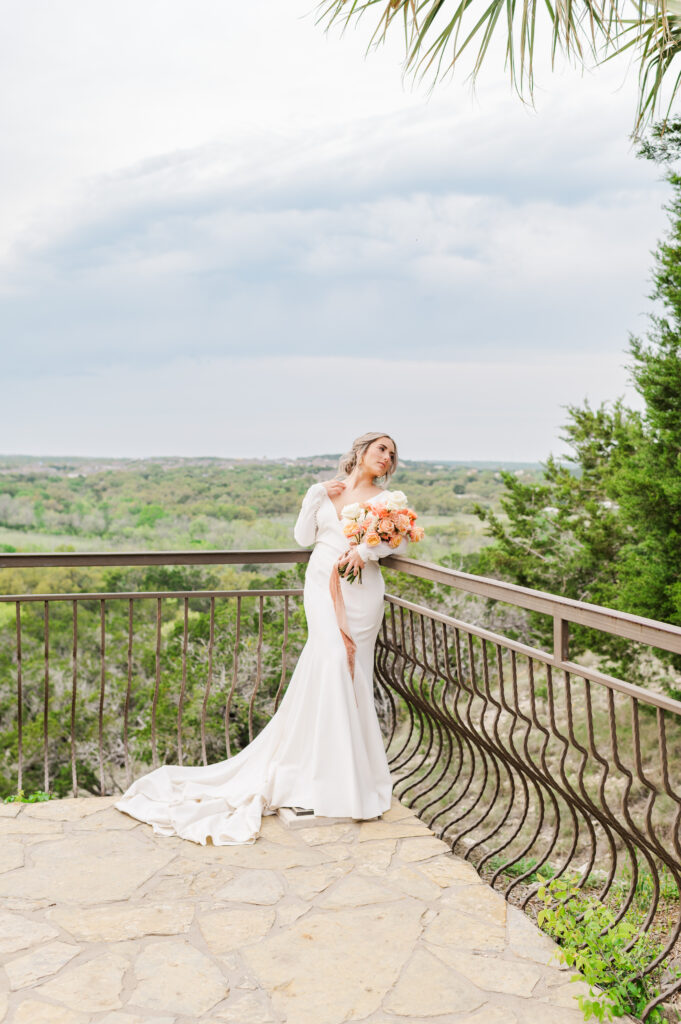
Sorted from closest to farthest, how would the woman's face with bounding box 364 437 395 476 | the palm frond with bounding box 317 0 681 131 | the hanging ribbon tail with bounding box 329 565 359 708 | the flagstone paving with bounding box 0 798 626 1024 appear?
the flagstone paving with bounding box 0 798 626 1024 → the hanging ribbon tail with bounding box 329 565 359 708 → the woman's face with bounding box 364 437 395 476 → the palm frond with bounding box 317 0 681 131

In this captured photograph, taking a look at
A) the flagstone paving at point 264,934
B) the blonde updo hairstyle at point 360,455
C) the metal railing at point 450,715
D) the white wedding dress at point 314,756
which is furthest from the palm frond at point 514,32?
the flagstone paving at point 264,934

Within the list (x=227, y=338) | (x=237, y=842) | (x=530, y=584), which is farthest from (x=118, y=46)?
(x=237, y=842)

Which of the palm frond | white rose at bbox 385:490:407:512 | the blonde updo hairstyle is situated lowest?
white rose at bbox 385:490:407:512

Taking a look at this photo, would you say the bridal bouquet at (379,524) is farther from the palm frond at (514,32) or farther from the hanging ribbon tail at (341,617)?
the palm frond at (514,32)

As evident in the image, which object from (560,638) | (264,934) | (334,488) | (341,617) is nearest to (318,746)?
(341,617)

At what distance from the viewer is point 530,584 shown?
11953mm

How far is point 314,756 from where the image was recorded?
3314mm

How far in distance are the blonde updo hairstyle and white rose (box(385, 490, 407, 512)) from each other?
26cm

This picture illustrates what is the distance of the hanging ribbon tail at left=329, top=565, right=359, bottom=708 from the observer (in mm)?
3441

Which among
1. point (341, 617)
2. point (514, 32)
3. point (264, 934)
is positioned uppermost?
point (514, 32)

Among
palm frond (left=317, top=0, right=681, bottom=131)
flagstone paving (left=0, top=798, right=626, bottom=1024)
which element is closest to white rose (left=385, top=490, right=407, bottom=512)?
flagstone paving (left=0, top=798, right=626, bottom=1024)

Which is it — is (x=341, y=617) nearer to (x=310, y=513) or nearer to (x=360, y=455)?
(x=310, y=513)

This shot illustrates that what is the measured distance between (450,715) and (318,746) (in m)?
0.59

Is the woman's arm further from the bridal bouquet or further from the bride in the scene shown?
the bridal bouquet
